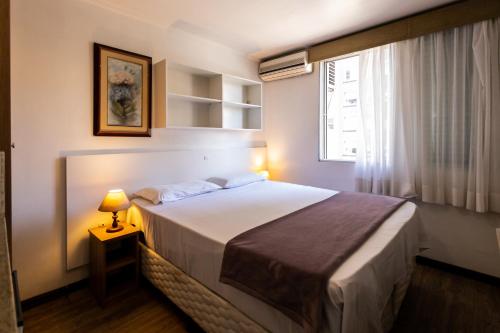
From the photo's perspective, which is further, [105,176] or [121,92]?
[121,92]

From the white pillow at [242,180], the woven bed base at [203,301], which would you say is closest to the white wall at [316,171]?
the white pillow at [242,180]

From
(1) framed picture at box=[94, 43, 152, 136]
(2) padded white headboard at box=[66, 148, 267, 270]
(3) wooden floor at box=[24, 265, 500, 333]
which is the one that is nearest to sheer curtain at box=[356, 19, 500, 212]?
(3) wooden floor at box=[24, 265, 500, 333]

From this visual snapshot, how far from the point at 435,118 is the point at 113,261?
3213mm

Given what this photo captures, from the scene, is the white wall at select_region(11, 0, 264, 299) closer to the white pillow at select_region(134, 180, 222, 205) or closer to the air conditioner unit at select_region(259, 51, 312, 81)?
the white pillow at select_region(134, 180, 222, 205)

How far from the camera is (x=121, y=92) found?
7.90ft

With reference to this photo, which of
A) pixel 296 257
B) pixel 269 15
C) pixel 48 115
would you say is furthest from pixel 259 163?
pixel 296 257

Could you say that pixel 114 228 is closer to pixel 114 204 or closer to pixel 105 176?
pixel 114 204

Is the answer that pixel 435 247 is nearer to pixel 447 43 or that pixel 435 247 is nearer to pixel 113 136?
pixel 447 43

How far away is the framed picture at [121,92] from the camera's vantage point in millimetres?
2268

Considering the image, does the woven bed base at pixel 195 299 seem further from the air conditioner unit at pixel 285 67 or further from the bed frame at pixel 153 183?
the air conditioner unit at pixel 285 67

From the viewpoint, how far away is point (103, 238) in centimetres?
198

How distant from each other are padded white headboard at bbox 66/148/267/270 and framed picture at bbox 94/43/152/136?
0.27 metres

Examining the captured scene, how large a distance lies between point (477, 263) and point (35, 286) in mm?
3828

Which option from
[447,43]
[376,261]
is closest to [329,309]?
[376,261]
